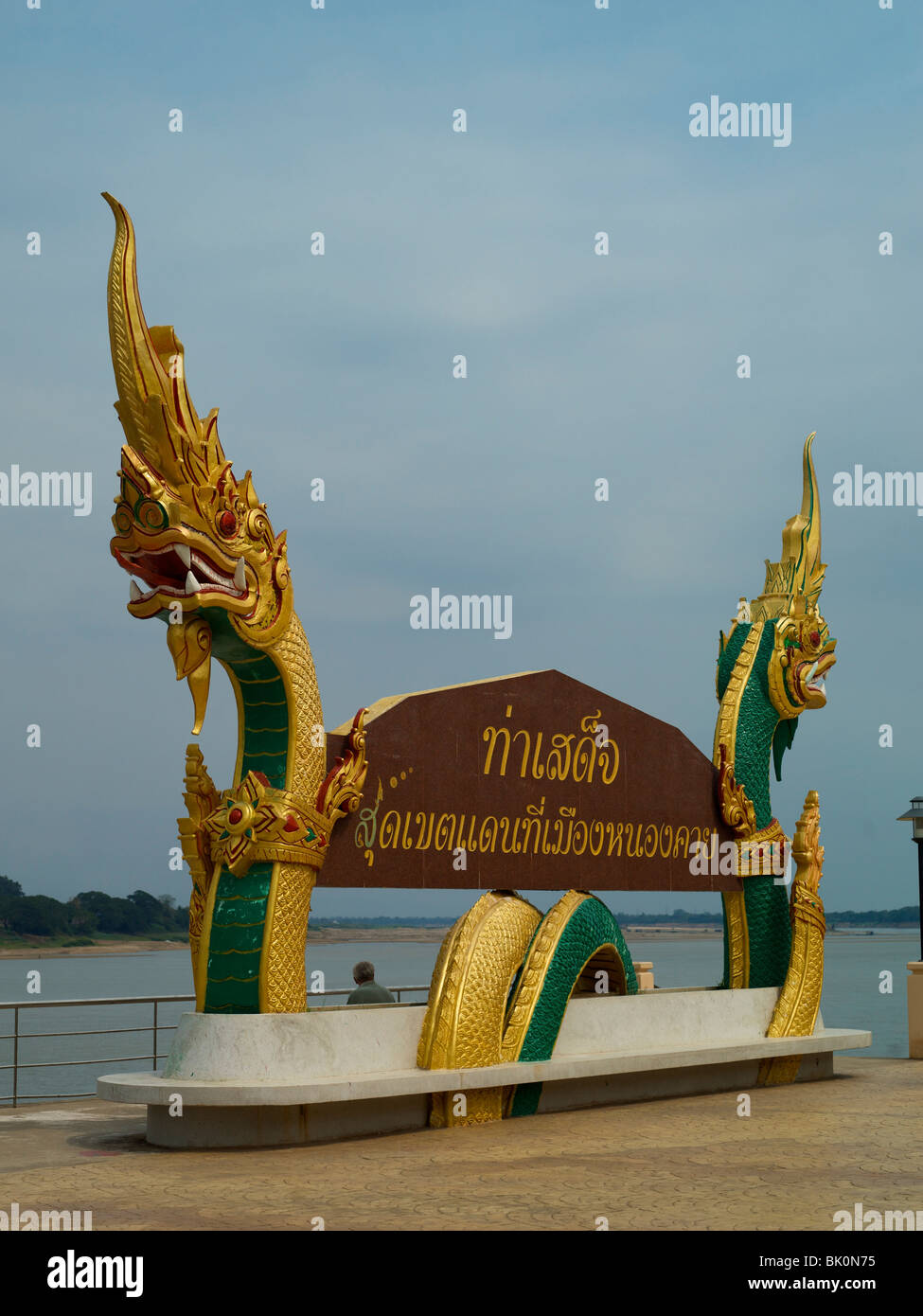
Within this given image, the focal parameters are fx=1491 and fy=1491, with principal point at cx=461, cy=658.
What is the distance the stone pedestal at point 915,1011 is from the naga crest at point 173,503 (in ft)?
32.5

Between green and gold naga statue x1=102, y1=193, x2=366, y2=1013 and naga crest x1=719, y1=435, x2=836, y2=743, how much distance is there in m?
5.49

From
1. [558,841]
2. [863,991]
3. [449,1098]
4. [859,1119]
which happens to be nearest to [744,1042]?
[859,1119]

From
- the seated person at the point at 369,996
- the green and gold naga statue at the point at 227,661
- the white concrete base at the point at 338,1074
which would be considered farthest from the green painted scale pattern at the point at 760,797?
the green and gold naga statue at the point at 227,661

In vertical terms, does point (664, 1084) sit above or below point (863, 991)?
above

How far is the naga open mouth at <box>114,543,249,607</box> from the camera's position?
10289 mm

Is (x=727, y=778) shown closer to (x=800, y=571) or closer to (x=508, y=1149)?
(x=800, y=571)

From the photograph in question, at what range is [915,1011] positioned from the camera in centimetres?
1708

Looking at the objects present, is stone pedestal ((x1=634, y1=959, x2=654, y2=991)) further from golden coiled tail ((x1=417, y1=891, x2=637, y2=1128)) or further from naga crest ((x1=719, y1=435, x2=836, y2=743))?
golden coiled tail ((x1=417, y1=891, x2=637, y2=1128))

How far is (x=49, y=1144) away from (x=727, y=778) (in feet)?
23.0

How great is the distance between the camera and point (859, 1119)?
473 inches

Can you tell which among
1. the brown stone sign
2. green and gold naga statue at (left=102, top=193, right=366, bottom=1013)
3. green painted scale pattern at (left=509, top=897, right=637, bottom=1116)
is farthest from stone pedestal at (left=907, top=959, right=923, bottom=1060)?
green and gold naga statue at (left=102, top=193, right=366, bottom=1013)

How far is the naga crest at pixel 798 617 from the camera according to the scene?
1512 centimetres

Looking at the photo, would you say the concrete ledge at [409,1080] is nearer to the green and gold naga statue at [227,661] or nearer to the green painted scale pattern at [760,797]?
the green and gold naga statue at [227,661]
